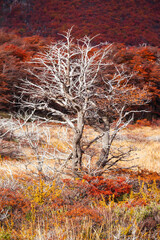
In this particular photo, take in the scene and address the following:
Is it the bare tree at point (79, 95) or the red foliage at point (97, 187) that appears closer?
the red foliage at point (97, 187)

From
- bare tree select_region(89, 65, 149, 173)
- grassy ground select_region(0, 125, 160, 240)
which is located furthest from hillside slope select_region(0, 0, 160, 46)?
grassy ground select_region(0, 125, 160, 240)

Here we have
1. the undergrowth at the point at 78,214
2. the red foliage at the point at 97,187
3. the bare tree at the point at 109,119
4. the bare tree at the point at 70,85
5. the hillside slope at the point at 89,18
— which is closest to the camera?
the undergrowth at the point at 78,214

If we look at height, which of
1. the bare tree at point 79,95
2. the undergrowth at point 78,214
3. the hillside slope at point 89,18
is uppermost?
the hillside slope at point 89,18

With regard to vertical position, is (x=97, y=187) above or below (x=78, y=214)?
below

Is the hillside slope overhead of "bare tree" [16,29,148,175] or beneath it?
overhead

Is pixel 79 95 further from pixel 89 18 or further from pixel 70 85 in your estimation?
pixel 89 18

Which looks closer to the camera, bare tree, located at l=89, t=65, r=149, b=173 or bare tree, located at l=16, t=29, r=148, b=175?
bare tree, located at l=16, t=29, r=148, b=175

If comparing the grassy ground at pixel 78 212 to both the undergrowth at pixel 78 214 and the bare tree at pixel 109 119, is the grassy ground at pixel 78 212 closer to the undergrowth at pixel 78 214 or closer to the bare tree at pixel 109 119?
the undergrowth at pixel 78 214

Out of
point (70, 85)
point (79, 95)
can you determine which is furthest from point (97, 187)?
point (70, 85)

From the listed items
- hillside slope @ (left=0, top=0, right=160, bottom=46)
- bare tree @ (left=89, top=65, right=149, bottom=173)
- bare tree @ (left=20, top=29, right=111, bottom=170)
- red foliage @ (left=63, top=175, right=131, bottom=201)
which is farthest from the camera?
hillside slope @ (left=0, top=0, right=160, bottom=46)

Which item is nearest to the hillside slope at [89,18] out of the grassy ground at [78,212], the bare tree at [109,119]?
the bare tree at [109,119]

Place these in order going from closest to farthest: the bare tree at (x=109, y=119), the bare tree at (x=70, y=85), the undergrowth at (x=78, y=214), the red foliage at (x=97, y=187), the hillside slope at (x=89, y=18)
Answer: the undergrowth at (x=78, y=214) → the red foliage at (x=97, y=187) → the bare tree at (x=70, y=85) → the bare tree at (x=109, y=119) → the hillside slope at (x=89, y=18)

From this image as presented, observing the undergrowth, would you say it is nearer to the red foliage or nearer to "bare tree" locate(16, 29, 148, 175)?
the red foliage

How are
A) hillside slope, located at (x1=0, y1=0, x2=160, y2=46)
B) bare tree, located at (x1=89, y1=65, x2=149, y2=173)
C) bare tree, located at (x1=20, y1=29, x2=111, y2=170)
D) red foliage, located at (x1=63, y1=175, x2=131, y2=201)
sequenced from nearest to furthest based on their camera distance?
red foliage, located at (x1=63, y1=175, x2=131, y2=201) < bare tree, located at (x1=20, y1=29, x2=111, y2=170) < bare tree, located at (x1=89, y1=65, x2=149, y2=173) < hillside slope, located at (x1=0, y1=0, x2=160, y2=46)
